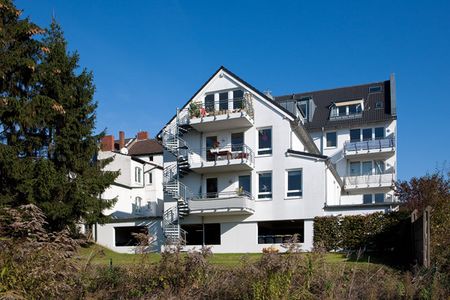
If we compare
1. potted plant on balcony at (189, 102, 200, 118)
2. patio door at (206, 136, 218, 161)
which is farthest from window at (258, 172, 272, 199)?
potted plant on balcony at (189, 102, 200, 118)

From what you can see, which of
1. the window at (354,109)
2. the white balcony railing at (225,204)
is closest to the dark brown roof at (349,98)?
the window at (354,109)

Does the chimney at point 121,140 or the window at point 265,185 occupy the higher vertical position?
the chimney at point 121,140

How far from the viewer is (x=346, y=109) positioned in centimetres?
4216

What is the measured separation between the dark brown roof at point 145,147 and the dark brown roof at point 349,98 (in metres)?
14.1

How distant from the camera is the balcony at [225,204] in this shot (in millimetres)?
26938

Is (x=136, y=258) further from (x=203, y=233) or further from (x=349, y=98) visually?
(x=349, y=98)

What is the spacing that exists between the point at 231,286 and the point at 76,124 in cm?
1827

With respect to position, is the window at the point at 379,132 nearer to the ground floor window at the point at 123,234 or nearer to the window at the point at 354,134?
the window at the point at 354,134

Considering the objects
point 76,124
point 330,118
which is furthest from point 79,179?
point 330,118

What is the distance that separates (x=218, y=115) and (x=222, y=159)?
112 inches

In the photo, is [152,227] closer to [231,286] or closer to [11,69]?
[11,69]

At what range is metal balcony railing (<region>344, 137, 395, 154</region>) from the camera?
38.8 metres

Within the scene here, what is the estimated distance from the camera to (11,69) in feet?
70.8

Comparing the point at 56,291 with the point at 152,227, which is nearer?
the point at 56,291
